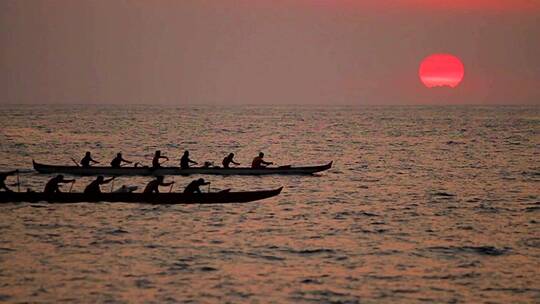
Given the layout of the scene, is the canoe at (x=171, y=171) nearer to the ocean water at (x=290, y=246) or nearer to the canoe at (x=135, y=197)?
the ocean water at (x=290, y=246)

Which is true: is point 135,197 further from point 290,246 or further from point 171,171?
point 171,171

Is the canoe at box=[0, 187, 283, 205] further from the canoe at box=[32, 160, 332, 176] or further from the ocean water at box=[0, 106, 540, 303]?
the canoe at box=[32, 160, 332, 176]

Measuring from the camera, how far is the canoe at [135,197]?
3019 cm

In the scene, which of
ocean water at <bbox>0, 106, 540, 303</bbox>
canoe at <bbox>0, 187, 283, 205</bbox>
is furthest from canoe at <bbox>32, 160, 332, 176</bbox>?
canoe at <bbox>0, 187, 283, 205</bbox>

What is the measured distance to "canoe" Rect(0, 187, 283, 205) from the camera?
30188 mm

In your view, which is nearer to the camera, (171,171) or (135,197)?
(135,197)

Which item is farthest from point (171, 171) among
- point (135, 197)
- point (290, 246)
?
point (290, 246)

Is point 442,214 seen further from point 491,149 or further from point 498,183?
point 491,149

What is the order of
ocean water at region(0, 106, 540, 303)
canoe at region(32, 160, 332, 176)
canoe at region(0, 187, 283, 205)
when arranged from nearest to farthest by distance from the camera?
1. ocean water at region(0, 106, 540, 303)
2. canoe at region(0, 187, 283, 205)
3. canoe at region(32, 160, 332, 176)

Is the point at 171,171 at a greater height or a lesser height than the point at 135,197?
lesser

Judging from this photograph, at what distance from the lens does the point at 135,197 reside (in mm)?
30516

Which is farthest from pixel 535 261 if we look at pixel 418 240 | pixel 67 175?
pixel 67 175

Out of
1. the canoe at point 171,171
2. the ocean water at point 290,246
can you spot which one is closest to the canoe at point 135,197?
the ocean water at point 290,246

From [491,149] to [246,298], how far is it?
211 ft
